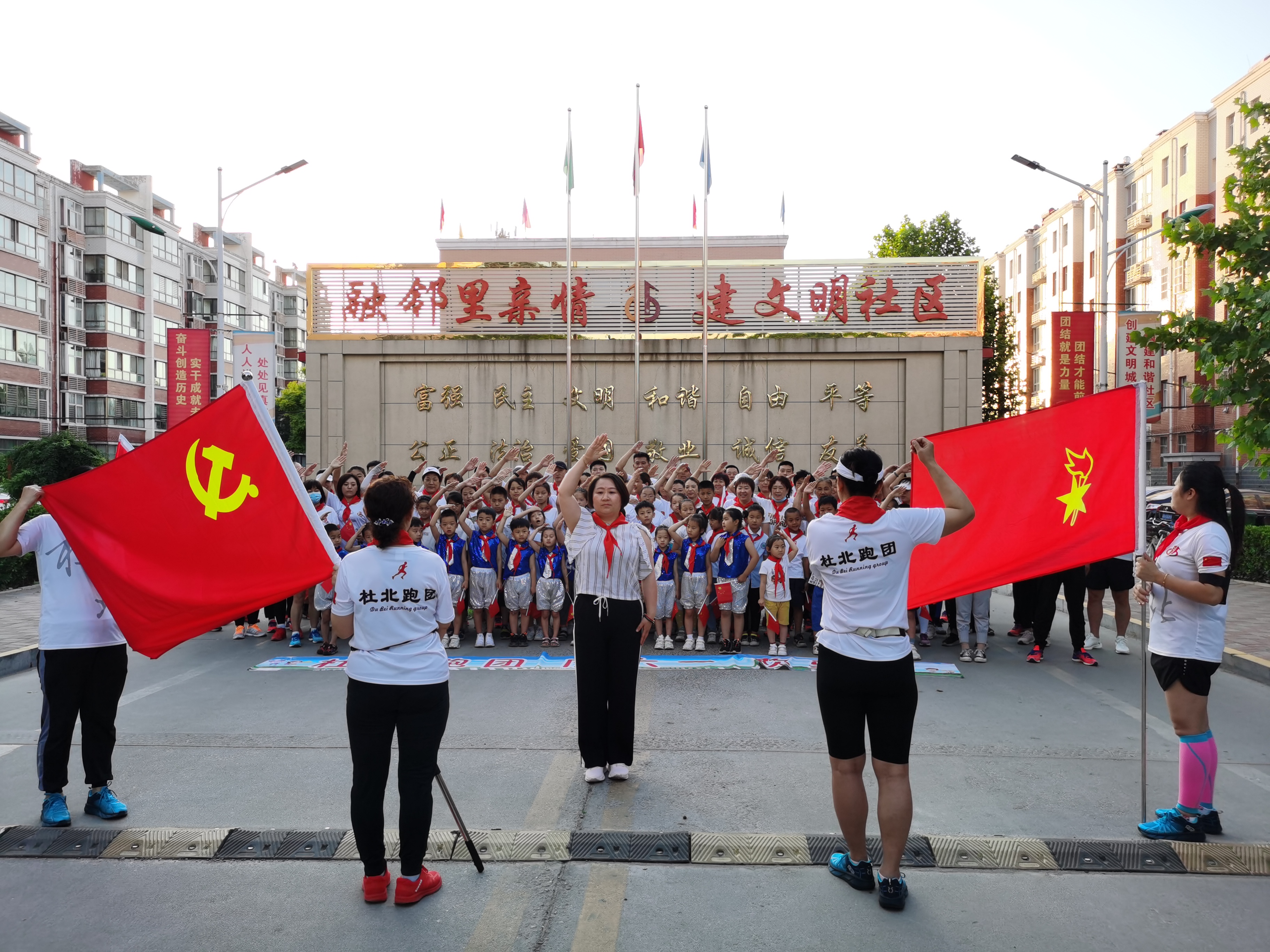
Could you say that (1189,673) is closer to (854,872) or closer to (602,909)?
(854,872)

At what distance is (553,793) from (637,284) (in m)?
14.5

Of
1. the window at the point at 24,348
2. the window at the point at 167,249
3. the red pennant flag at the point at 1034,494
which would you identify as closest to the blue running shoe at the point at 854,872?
the red pennant flag at the point at 1034,494

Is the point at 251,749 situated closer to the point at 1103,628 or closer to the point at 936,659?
the point at 936,659

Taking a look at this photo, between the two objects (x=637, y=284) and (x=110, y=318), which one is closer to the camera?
(x=637, y=284)

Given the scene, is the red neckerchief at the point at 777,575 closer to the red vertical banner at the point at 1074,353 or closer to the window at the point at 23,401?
the red vertical banner at the point at 1074,353

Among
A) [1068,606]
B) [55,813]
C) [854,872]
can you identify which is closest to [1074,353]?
[1068,606]

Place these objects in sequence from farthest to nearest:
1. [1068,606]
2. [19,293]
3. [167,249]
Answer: [167,249] → [19,293] → [1068,606]

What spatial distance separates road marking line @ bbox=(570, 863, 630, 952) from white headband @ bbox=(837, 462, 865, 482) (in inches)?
79.7

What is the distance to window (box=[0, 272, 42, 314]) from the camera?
1644 inches

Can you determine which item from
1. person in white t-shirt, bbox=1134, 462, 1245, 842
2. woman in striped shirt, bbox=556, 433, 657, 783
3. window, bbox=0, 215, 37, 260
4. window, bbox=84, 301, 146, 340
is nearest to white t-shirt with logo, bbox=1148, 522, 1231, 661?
person in white t-shirt, bbox=1134, 462, 1245, 842

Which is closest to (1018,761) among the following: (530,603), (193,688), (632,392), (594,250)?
(530,603)

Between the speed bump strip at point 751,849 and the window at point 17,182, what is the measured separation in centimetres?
4895

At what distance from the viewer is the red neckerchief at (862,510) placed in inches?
157

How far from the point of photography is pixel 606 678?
5508mm
